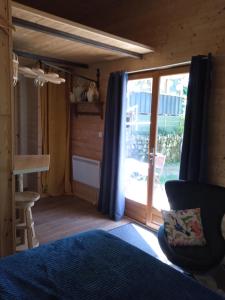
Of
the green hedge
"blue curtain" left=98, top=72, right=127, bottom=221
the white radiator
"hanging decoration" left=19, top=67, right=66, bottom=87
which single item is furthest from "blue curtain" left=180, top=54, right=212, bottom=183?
the white radiator

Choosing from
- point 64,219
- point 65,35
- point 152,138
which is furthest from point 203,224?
point 65,35

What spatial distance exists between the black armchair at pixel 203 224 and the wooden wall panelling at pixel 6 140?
136 centimetres

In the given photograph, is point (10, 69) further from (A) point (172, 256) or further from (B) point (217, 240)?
(B) point (217, 240)

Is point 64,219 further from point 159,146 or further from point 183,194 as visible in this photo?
point 183,194

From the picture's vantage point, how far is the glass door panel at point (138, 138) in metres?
3.68

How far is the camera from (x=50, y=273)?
1526 millimetres

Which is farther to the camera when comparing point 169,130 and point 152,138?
point 152,138

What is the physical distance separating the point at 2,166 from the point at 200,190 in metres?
→ 1.86

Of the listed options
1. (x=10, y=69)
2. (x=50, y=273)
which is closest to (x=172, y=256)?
(x=50, y=273)

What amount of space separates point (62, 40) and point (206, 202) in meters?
2.35

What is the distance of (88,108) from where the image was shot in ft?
14.9

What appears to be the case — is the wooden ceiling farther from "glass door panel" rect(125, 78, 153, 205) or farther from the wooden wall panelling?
"glass door panel" rect(125, 78, 153, 205)

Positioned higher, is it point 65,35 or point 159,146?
point 65,35

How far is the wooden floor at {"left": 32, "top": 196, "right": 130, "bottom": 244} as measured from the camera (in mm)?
3451
